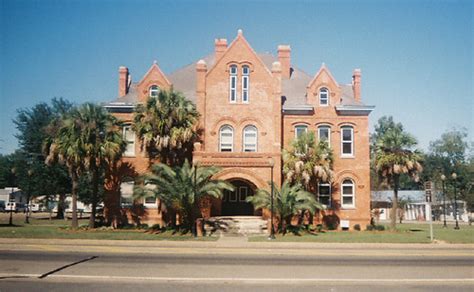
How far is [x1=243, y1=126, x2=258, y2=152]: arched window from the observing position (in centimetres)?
3315

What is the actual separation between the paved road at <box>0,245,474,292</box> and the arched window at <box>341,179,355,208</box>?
15.5 meters

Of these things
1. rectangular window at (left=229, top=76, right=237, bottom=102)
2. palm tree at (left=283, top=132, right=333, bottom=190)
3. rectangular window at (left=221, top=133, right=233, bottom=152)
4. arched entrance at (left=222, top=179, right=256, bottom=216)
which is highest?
rectangular window at (left=229, top=76, right=237, bottom=102)

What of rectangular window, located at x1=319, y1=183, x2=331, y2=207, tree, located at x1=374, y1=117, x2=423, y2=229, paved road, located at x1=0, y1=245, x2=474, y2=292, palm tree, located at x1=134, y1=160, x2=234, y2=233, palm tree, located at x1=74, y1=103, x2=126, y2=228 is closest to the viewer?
paved road, located at x1=0, y1=245, x2=474, y2=292

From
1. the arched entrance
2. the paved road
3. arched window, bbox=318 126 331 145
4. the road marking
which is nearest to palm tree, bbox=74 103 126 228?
the arched entrance

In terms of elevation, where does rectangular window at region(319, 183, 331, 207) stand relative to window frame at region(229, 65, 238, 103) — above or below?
below

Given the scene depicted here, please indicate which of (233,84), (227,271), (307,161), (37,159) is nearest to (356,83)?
(307,161)

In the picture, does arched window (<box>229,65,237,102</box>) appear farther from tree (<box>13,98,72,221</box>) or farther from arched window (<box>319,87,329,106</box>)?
tree (<box>13,98,72,221</box>)

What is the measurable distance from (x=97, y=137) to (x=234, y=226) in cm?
1171

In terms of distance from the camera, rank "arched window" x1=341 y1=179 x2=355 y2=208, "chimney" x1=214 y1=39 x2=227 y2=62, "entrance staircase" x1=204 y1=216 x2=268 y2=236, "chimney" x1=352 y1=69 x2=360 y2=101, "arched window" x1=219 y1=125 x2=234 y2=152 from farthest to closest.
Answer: "chimney" x1=214 y1=39 x2=227 y2=62 → "chimney" x1=352 y1=69 x2=360 y2=101 → "arched window" x1=341 y1=179 x2=355 y2=208 → "arched window" x1=219 y1=125 x2=234 y2=152 → "entrance staircase" x1=204 y1=216 x2=268 y2=236

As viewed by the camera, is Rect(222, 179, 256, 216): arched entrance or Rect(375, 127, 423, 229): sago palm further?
Rect(222, 179, 256, 216): arched entrance

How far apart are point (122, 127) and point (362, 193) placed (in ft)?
67.5

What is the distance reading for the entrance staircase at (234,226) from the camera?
27.5m

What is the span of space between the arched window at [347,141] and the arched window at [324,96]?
2679mm

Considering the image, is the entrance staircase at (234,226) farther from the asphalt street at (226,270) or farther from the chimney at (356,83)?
the chimney at (356,83)
